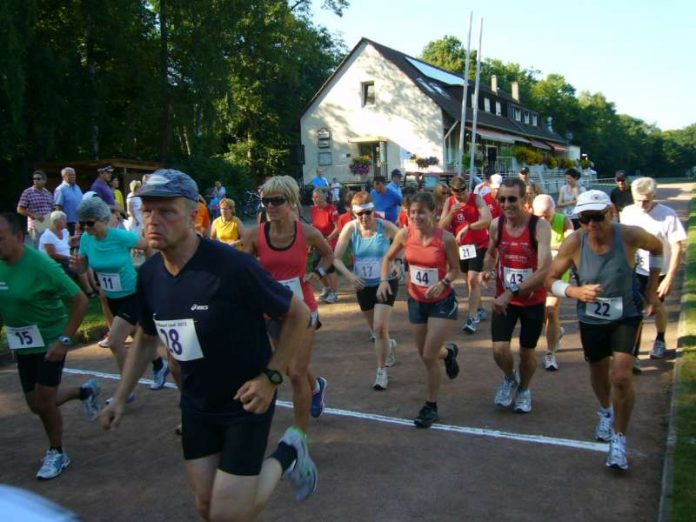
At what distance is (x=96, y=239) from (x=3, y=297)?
1803mm

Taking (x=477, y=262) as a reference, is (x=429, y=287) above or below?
above

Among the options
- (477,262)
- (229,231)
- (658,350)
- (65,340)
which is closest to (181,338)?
(65,340)

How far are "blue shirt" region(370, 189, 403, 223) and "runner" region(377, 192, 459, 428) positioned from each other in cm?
618

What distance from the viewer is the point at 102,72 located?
25.3 metres

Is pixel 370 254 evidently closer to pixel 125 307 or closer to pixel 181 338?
pixel 125 307

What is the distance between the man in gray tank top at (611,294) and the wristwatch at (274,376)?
2.51m

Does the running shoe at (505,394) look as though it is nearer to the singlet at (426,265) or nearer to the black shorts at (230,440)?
the singlet at (426,265)

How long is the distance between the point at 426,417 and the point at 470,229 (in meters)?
4.27

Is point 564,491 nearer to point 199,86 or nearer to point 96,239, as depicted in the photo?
point 96,239

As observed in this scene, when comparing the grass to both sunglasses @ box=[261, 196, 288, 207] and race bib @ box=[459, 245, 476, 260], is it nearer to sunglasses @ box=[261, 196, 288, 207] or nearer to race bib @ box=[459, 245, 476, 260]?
race bib @ box=[459, 245, 476, 260]

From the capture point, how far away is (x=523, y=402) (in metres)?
5.75

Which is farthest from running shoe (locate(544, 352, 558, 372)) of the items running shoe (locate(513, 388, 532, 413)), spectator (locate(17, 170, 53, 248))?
spectator (locate(17, 170, 53, 248))

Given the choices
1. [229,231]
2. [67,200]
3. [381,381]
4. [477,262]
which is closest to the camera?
[381,381]

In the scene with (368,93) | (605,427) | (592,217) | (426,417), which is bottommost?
(426,417)
